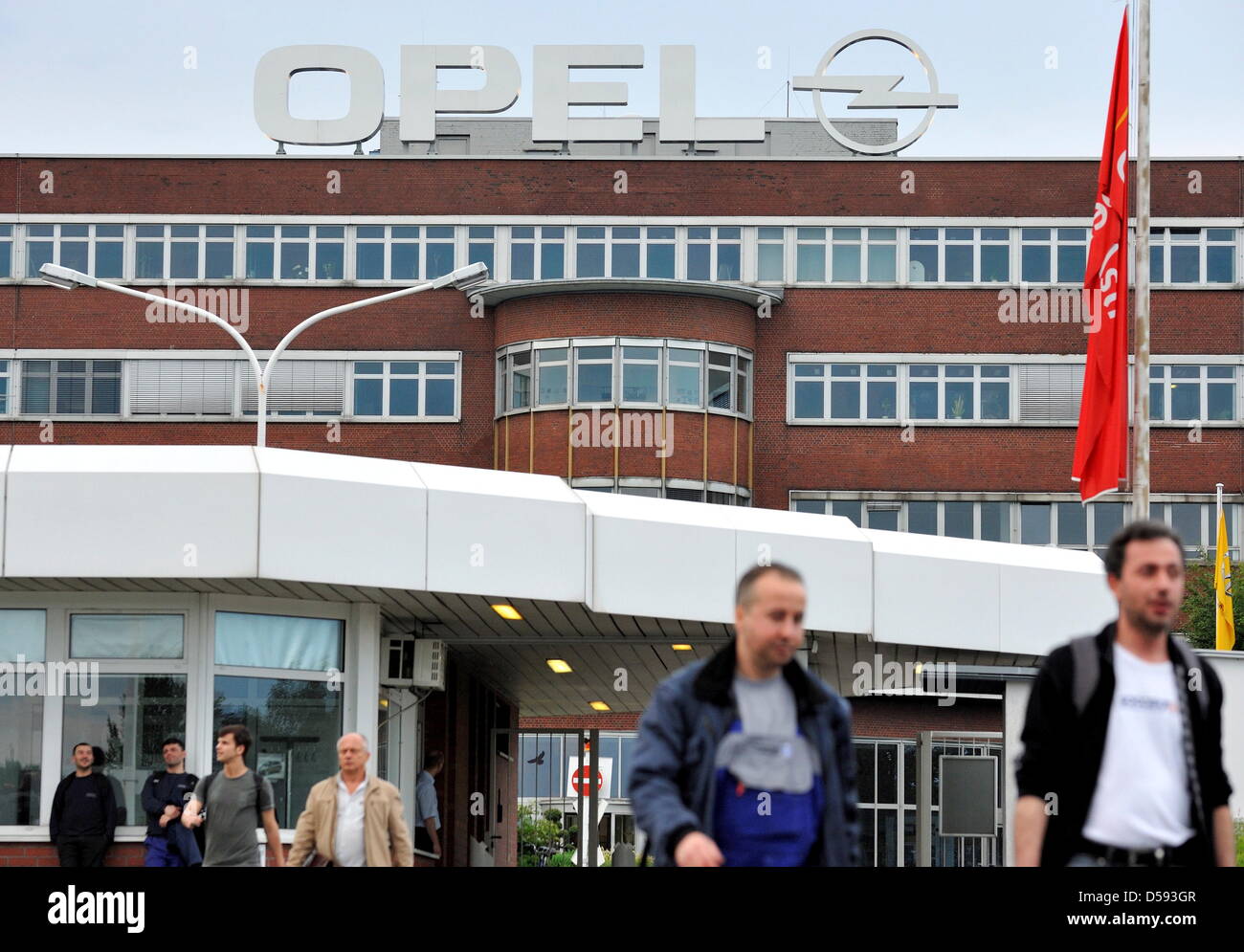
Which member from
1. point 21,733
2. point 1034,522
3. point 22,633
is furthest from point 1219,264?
point 21,733

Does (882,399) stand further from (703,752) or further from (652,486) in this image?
(703,752)

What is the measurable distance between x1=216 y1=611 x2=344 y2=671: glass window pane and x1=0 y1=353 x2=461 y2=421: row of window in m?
31.2


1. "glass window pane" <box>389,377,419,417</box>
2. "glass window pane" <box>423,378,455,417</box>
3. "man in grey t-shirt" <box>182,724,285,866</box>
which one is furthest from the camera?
"glass window pane" <box>389,377,419,417</box>

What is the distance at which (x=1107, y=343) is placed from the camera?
2280 cm

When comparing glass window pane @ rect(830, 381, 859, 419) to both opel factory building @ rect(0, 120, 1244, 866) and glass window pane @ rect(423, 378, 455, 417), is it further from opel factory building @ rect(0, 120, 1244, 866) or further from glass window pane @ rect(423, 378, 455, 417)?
glass window pane @ rect(423, 378, 455, 417)

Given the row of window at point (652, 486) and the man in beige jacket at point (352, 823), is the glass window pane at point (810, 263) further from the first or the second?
the man in beige jacket at point (352, 823)

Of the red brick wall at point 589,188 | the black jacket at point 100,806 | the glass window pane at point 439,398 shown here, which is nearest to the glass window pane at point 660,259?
the red brick wall at point 589,188

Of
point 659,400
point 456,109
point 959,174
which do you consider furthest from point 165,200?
point 959,174

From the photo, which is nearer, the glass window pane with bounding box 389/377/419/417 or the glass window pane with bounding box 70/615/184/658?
the glass window pane with bounding box 70/615/184/658

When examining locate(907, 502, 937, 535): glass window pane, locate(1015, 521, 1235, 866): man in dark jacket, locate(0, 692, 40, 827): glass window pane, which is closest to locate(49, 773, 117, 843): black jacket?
locate(0, 692, 40, 827): glass window pane

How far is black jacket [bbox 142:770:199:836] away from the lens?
15.3 meters

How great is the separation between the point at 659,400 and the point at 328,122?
11.9 m

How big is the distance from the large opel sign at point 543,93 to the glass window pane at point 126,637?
35.1 metres
